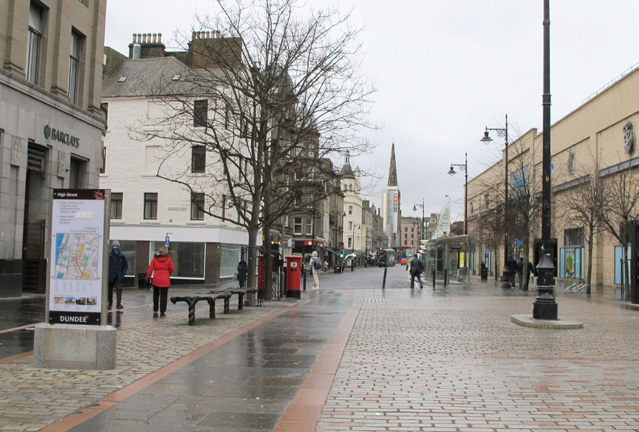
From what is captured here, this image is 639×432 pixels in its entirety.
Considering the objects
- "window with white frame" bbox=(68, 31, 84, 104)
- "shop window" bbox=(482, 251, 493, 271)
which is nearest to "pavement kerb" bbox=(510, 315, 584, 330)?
"window with white frame" bbox=(68, 31, 84, 104)

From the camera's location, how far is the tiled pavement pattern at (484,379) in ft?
17.5

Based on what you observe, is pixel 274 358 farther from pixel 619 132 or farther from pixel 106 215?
pixel 619 132

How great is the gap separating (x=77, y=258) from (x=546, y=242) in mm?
9890

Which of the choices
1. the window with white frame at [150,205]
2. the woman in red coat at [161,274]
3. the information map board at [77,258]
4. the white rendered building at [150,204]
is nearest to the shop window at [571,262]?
the white rendered building at [150,204]

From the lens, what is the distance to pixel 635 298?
18.7 m

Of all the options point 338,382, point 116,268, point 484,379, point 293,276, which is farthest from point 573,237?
point 338,382

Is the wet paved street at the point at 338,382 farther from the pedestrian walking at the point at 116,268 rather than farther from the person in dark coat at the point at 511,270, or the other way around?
the person in dark coat at the point at 511,270

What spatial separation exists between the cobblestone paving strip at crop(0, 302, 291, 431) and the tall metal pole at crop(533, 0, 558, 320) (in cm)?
675

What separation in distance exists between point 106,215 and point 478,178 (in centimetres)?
5956

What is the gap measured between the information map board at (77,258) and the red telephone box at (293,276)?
12961 mm

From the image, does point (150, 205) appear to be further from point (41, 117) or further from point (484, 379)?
point (484, 379)

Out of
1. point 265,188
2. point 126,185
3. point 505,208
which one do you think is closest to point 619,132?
point 505,208

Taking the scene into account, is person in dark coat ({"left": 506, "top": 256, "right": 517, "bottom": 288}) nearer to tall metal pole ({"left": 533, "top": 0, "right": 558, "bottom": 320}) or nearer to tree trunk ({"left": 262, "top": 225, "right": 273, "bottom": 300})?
tree trunk ({"left": 262, "top": 225, "right": 273, "bottom": 300})

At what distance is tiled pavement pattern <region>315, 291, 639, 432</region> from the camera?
210 inches
